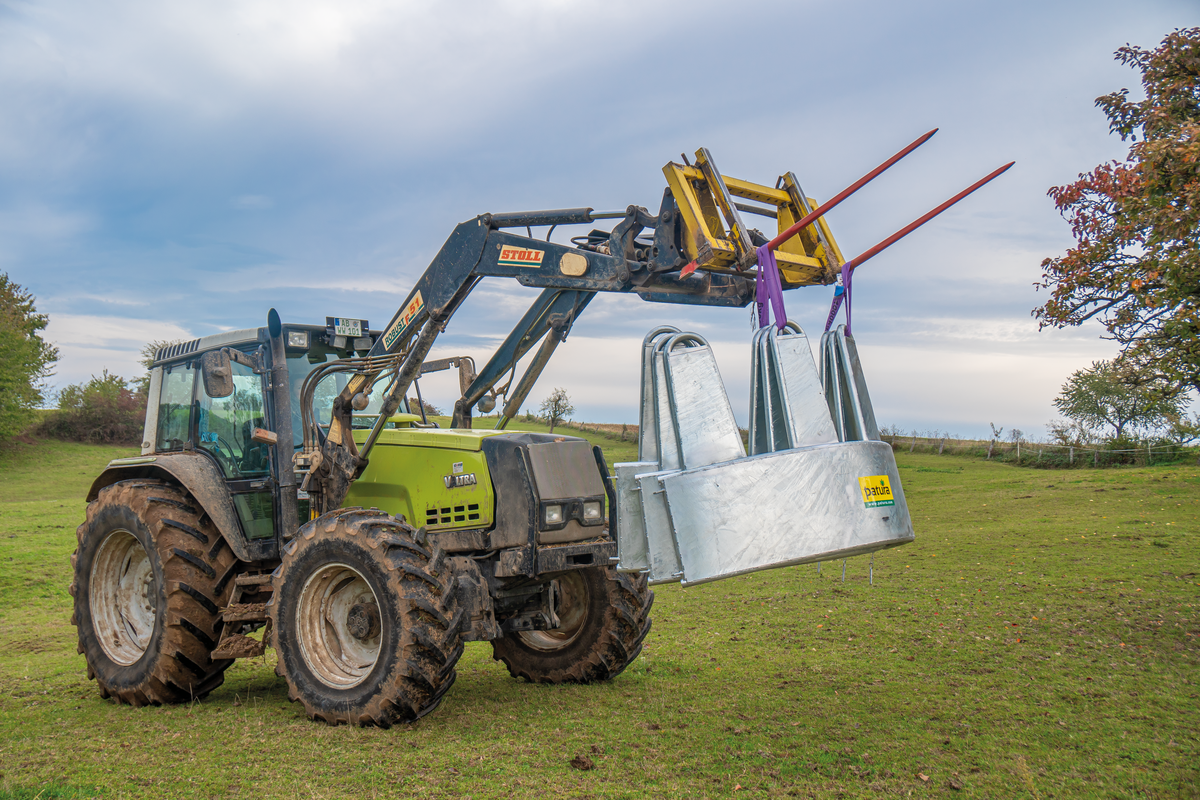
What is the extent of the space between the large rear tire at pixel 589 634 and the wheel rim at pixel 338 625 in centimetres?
157

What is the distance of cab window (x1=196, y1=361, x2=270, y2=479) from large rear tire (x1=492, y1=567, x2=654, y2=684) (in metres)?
2.65

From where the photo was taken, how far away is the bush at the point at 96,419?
44.2m

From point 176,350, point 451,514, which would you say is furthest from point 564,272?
point 176,350

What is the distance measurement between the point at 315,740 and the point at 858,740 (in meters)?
3.45

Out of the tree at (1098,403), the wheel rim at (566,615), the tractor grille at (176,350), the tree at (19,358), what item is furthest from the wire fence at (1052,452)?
the tree at (19,358)

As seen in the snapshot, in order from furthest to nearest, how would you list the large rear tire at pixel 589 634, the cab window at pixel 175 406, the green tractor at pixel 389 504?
the cab window at pixel 175 406 < the large rear tire at pixel 589 634 < the green tractor at pixel 389 504

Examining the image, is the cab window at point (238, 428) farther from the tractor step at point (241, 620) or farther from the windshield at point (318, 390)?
the tractor step at point (241, 620)

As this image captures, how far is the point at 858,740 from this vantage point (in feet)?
18.2

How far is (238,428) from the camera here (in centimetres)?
757

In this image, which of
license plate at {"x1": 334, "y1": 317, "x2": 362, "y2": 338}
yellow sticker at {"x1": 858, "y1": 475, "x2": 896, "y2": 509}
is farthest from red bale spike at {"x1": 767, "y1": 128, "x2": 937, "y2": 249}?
license plate at {"x1": 334, "y1": 317, "x2": 362, "y2": 338}

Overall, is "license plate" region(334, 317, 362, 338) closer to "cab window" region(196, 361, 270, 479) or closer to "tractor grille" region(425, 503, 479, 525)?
"cab window" region(196, 361, 270, 479)

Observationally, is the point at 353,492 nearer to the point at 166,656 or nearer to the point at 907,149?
the point at 166,656

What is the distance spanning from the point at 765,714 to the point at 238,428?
16.1 ft

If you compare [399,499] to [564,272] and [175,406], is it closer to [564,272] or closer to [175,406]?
[564,272]
